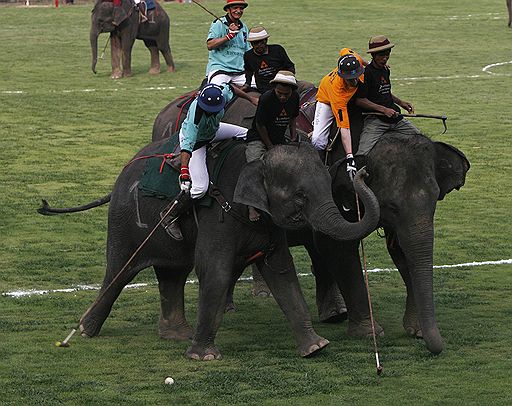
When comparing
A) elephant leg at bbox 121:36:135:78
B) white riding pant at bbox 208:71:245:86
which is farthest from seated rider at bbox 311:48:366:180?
elephant leg at bbox 121:36:135:78

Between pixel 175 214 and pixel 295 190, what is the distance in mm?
1284

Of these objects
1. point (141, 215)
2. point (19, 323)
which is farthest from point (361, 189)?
point (19, 323)

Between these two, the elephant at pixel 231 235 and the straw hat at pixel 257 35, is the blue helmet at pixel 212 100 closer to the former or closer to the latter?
the elephant at pixel 231 235

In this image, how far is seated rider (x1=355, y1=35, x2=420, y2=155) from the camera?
45.8ft

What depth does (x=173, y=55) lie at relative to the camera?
41781 mm

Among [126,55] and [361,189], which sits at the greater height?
[361,189]

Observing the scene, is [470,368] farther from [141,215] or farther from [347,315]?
[141,215]

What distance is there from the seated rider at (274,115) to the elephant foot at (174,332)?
1.91 m

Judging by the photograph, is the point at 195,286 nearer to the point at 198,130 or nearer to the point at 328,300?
the point at 328,300

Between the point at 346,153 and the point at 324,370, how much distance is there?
2.22 m

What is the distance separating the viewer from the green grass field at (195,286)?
12383mm

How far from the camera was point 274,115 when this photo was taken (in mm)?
13445

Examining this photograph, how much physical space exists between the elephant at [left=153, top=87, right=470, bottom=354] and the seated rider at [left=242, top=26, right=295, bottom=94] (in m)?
2.48

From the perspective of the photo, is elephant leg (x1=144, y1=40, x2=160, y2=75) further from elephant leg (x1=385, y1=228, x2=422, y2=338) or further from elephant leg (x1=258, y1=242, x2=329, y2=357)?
elephant leg (x1=258, y1=242, x2=329, y2=357)
